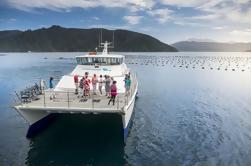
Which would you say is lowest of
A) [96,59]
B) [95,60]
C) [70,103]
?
[70,103]

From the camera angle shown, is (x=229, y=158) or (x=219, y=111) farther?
(x=219, y=111)

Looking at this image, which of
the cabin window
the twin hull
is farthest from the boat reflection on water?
the cabin window

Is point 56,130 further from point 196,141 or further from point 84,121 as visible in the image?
point 196,141

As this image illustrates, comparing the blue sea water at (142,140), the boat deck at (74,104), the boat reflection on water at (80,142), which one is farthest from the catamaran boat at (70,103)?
the blue sea water at (142,140)

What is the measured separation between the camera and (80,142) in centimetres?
1912

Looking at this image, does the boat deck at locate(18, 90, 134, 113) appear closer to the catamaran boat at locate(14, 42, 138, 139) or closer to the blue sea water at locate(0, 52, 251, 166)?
the catamaran boat at locate(14, 42, 138, 139)

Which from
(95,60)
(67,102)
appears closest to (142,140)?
(67,102)

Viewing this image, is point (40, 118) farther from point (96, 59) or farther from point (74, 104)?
point (96, 59)

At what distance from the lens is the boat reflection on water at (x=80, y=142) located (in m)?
16.5

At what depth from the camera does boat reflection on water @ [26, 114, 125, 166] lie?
54.2 ft

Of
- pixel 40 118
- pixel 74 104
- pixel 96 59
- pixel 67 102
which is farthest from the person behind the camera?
pixel 96 59

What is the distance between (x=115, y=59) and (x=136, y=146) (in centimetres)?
1223

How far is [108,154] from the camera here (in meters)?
17.3

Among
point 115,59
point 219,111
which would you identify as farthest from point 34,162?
point 219,111
